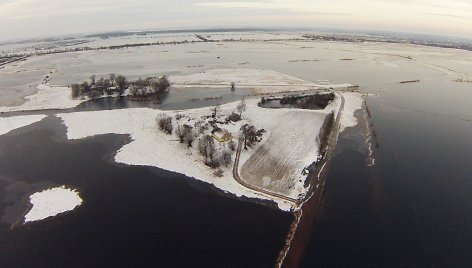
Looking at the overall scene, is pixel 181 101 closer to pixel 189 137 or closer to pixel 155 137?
pixel 155 137

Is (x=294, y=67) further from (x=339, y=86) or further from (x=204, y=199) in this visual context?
(x=204, y=199)

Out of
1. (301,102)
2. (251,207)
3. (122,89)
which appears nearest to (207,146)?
(251,207)

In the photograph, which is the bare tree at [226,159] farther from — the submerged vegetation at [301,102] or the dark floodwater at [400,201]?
the submerged vegetation at [301,102]

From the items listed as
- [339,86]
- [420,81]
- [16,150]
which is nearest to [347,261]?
[16,150]

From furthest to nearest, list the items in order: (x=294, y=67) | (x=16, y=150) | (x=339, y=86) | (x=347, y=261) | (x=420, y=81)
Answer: (x=294, y=67) → (x=420, y=81) → (x=339, y=86) → (x=16, y=150) → (x=347, y=261)

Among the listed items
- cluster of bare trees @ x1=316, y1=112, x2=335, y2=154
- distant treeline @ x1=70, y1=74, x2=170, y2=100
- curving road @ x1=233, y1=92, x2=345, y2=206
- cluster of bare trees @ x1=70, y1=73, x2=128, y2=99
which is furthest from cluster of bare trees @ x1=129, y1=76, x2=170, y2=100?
cluster of bare trees @ x1=316, y1=112, x2=335, y2=154

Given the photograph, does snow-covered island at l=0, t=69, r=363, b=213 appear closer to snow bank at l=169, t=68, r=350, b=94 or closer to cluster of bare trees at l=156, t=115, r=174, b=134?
cluster of bare trees at l=156, t=115, r=174, b=134
